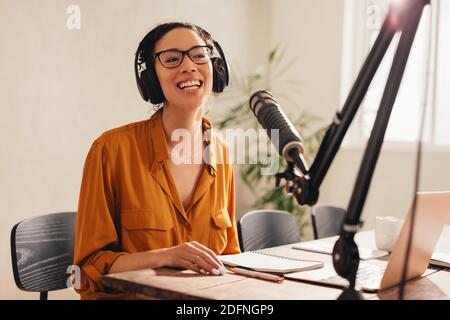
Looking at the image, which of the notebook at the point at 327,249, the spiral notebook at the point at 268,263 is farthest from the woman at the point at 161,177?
the notebook at the point at 327,249

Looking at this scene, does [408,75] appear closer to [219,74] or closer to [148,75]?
[219,74]

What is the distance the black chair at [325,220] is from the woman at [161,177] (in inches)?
46.8

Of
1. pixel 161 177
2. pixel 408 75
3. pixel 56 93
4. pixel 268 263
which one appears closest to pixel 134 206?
pixel 161 177

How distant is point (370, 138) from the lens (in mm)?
1000

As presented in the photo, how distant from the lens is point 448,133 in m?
4.42

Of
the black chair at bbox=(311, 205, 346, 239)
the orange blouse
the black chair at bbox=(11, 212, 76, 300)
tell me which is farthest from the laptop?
the black chair at bbox=(311, 205, 346, 239)

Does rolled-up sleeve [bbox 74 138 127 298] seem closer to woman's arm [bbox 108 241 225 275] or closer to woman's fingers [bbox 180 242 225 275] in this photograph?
woman's arm [bbox 108 241 225 275]

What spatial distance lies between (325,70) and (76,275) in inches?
141

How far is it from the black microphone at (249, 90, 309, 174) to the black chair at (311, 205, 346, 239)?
199 cm

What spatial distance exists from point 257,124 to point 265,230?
2369 millimetres

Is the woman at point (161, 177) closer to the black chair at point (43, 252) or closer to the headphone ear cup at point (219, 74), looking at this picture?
the headphone ear cup at point (219, 74)

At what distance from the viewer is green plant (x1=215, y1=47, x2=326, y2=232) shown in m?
A: 4.75
